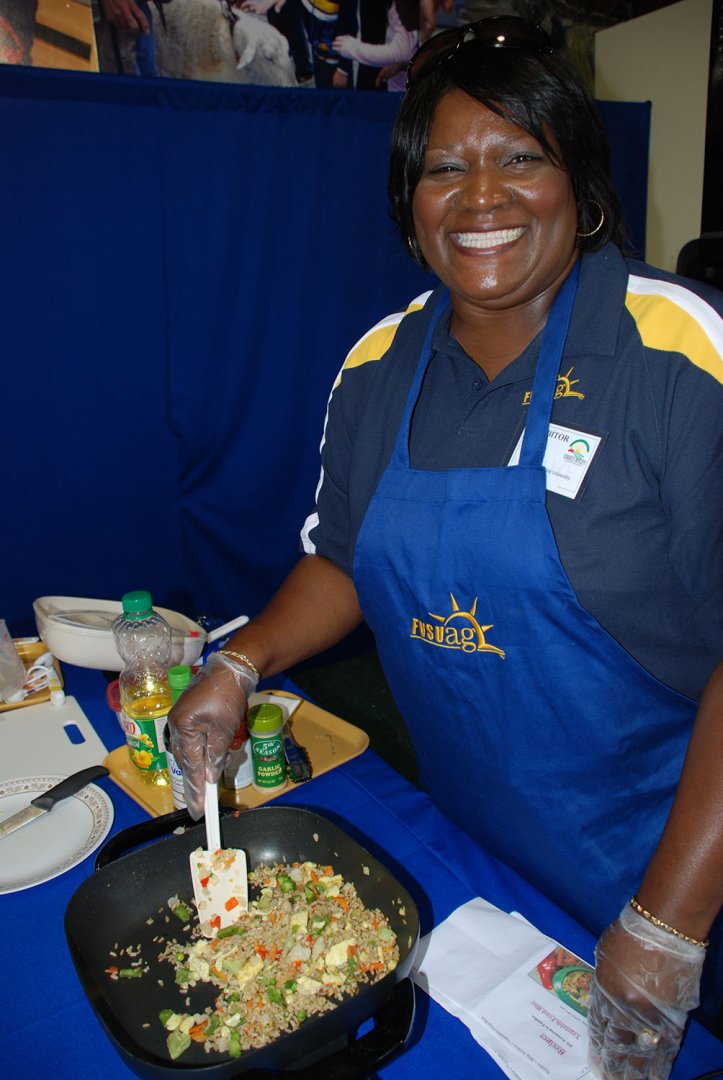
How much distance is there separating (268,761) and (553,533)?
61cm

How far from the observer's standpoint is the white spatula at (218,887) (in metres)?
1.05

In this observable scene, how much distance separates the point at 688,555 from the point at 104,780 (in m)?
1.04

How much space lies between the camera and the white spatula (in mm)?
1046

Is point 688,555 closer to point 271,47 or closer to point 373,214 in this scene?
point 373,214

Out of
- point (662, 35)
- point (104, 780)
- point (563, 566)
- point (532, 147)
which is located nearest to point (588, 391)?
point (563, 566)

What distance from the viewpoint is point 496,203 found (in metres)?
1.11

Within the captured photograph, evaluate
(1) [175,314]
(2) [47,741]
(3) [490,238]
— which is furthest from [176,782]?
(1) [175,314]

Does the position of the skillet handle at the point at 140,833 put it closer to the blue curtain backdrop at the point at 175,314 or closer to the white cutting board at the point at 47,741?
the white cutting board at the point at 47,741

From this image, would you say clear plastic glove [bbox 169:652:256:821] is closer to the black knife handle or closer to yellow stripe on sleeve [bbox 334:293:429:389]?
the black knife handle

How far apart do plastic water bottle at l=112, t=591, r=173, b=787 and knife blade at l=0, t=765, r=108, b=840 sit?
7cm

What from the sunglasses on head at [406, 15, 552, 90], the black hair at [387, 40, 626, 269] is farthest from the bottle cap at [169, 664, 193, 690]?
the sunglasses on head at [406, 15, 552, 90]

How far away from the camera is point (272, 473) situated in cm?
347

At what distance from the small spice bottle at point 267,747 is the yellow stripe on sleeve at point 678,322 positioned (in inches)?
31.6

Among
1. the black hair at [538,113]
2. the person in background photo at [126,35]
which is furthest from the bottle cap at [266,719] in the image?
the person in background photo at [126,35]
